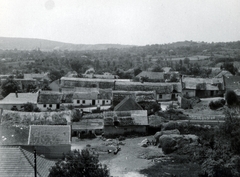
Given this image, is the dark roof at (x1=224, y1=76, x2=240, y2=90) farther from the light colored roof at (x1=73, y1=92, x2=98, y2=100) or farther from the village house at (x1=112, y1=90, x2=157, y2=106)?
the light colored roof at (x1=73, y1=92, x2=98, y2=100)

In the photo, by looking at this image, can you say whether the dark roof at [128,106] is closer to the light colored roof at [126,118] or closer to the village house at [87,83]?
the light colored roof at [126,118]

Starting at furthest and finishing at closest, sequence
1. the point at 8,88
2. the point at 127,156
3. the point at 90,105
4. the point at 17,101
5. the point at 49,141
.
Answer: the point at 8,88 → the point at 90,105 → the point at 17,101 → the point at 127,156 → the point at 49,141

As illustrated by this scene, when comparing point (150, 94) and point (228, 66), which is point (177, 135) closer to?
point (150, 94)

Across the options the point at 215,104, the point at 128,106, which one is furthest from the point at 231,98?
the point at 128,106

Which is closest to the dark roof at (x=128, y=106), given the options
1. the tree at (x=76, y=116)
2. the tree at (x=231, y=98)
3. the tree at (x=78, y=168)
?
the tree at (x=76, y=116)

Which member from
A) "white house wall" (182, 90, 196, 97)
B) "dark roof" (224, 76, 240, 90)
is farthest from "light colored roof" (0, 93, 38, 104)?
"dark roof" (224, 76, 240, 90)

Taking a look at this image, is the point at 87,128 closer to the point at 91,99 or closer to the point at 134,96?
the point at 91,99

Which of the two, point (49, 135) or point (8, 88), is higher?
point (8, 88)
